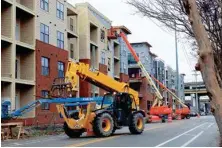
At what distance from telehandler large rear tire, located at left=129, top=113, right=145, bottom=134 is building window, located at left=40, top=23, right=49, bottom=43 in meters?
15.4

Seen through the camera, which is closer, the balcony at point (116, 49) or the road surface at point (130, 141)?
the road surface at point (130, 141)

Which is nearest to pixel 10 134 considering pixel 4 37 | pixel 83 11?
pixel 4 37

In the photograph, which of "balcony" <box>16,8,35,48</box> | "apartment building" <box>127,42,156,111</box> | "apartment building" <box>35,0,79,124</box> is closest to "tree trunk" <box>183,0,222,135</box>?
"apartment building" <box>35,0,79,124</box>

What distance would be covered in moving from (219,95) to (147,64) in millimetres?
79556

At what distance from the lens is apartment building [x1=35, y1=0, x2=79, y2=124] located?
3616 centimetres

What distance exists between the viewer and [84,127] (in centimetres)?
2291

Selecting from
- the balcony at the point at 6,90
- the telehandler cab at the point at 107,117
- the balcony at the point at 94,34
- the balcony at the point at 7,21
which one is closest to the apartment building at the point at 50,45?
the balcony at the point at 6,90

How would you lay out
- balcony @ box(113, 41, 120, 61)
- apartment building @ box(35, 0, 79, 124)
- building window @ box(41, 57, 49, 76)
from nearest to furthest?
apartment building @ box(35, 0, 79, 124) → building window @ box(41, 57, 49, 76) → balcony @ box(113, 41, 120, 61)

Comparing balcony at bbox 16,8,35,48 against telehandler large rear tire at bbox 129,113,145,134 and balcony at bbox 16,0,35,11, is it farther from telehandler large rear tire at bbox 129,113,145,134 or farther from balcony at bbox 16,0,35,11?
telehandler large rear tire at bbox 129,113,145,134

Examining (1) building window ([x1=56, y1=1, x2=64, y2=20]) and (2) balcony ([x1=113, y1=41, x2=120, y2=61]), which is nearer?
(1) building window ([x1=56, y1=1, x2=64, y2=20])

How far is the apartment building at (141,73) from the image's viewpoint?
78.6 metres

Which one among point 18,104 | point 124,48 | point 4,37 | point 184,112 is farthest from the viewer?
point 124,48

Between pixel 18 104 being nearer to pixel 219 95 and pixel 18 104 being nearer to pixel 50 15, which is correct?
pixel 50 15

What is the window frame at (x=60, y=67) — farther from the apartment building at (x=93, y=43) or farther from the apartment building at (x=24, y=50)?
the apartment building at (x=93, y=43)
